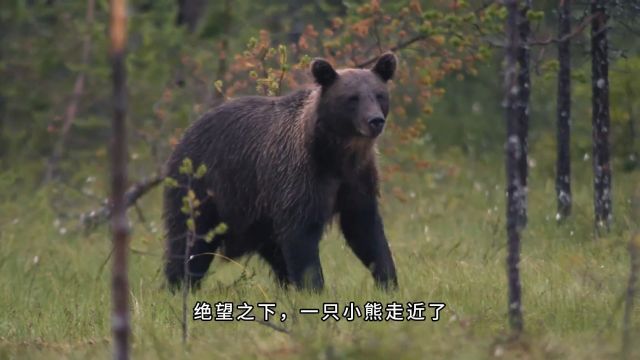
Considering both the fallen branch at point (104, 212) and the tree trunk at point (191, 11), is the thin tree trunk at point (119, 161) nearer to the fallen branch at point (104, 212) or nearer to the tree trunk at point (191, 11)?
the fallen branch at point (104, 212)

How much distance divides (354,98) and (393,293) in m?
1.47

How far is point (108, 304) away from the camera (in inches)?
342

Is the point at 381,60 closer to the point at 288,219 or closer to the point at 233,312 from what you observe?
the point at 288,219

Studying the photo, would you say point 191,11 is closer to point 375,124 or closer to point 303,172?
point 303,172

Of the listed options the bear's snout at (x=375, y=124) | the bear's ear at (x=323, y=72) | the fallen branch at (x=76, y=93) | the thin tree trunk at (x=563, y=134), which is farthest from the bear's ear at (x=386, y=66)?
the fallen branch at (x=76, y=93)

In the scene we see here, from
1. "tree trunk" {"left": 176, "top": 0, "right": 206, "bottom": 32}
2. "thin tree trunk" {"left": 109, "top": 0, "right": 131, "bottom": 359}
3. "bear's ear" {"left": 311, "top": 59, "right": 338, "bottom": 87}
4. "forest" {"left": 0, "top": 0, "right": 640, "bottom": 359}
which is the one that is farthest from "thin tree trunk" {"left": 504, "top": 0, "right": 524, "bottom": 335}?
"tree trunk" {"left": 176, "top": 0, "right": 206, "bottom": 32}

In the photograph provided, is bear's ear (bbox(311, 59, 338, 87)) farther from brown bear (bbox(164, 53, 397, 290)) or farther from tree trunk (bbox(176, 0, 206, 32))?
tree trunk (bbox(176, 0, 206, 32))

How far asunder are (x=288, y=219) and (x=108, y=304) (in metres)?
1.36

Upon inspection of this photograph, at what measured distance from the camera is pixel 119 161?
464 cm

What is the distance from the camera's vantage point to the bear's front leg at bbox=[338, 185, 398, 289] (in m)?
8.84

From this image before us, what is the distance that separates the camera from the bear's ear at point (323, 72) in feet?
28.7

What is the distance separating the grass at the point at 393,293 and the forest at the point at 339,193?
27mm

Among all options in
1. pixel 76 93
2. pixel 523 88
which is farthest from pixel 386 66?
pixel 76 93

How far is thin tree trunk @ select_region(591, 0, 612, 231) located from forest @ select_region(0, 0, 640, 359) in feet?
0.06
